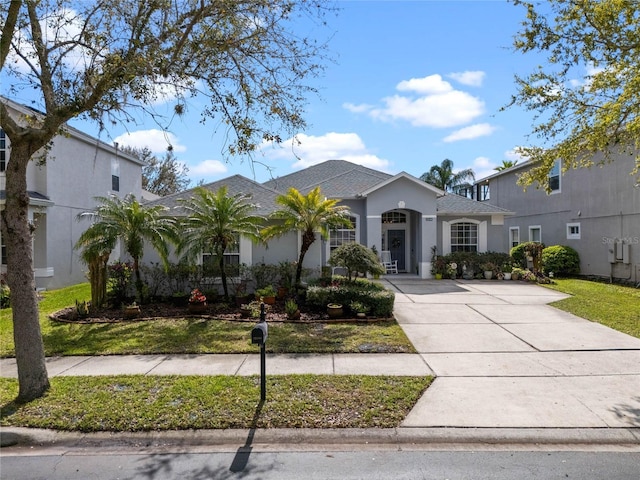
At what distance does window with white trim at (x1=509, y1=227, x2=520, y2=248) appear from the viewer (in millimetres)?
26188

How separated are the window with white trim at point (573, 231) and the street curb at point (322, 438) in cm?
1891

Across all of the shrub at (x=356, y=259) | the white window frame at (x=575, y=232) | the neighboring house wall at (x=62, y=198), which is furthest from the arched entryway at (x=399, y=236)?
the neighboring house wall at (x=62, y=198)

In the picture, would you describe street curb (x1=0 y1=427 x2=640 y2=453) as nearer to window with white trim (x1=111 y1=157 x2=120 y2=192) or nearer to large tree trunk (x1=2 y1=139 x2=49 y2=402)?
large tree trunk (x1=2 y1=139 x2=49 y2=402)

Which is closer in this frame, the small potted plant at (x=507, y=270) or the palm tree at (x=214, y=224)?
the palm tree at (x=214, y=224)

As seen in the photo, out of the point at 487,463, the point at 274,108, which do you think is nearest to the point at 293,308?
the point at 274,108

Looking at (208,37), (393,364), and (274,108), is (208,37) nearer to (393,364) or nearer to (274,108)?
(274,108)

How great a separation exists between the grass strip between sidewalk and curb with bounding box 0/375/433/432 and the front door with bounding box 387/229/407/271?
15.5m

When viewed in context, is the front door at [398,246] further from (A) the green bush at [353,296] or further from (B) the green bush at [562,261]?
(A) the green bush at [353,296]

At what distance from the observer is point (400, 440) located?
4621mm

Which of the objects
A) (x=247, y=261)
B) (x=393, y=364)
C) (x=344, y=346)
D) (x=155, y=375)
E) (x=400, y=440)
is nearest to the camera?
(x=400, y=440)

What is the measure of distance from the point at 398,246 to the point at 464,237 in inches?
129

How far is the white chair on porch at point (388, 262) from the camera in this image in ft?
66.4

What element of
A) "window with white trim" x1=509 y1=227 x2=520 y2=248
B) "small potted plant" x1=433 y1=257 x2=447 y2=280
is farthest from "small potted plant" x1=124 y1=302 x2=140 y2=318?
"window with white trim" x1=509 y1=227 x2=520 y2=248

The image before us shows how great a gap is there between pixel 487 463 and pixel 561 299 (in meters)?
11.2
